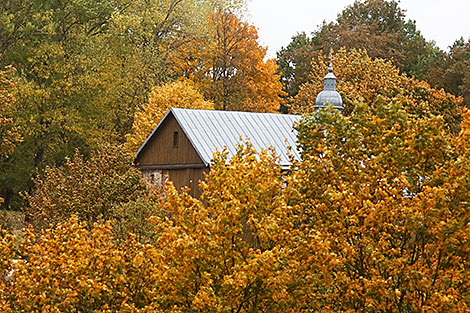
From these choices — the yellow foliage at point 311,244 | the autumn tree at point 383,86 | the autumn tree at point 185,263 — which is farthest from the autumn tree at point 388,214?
the autumn tree at point 383,86

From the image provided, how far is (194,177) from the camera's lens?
27516 millimetres

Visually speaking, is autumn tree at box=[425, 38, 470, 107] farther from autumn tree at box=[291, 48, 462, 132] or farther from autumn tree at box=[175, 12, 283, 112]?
autumn tree at box=[175, 12, 283, 112]

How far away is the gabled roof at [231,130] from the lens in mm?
27594

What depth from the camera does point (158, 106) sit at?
36.5 metres

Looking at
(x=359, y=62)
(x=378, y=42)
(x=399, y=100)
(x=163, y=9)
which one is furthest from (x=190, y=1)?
(x=399, y=100)

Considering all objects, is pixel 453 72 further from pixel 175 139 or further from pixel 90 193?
pixel 90 193

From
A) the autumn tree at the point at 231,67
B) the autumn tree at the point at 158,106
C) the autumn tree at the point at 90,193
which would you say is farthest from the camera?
the autumn tree at the point at 231,67

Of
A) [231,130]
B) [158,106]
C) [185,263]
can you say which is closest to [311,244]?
[185,263]

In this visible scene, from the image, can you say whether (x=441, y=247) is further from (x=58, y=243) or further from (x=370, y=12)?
(x=370, y=12)

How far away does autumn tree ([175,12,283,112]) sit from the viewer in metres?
47.6

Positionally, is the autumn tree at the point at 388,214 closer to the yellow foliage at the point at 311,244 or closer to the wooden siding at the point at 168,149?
the yellow foliage at the point at 311,244

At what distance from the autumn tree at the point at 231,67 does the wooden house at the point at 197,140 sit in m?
16.7

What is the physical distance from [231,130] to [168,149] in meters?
2.42

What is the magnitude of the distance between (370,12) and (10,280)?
5523 centimetres
